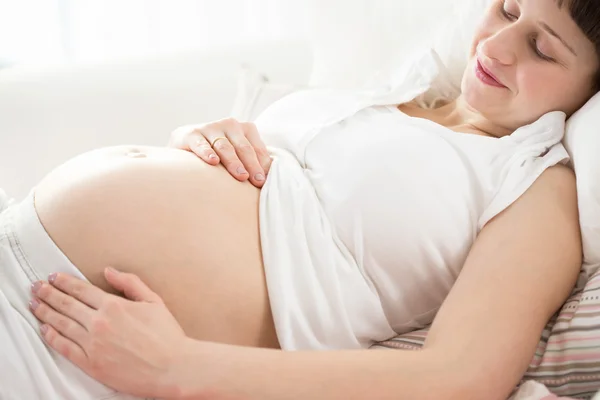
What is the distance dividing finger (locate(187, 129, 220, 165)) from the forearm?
0.34 m

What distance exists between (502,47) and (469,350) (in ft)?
1.69

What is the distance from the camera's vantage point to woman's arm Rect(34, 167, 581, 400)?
2.53 ft

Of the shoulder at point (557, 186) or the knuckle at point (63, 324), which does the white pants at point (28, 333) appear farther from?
the shoulder at point (557, 186)

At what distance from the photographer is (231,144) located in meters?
1.07

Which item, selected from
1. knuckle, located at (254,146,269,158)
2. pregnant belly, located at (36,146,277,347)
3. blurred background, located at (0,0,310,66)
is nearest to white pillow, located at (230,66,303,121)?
blurred background, located at (0,0,310,66)

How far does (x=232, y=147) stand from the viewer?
105cm

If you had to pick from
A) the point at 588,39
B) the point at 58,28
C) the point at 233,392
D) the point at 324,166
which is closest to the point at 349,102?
the point at 324,166

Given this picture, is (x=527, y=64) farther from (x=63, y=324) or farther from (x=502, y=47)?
(x=63, y=324)

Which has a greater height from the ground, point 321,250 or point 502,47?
point 502,47

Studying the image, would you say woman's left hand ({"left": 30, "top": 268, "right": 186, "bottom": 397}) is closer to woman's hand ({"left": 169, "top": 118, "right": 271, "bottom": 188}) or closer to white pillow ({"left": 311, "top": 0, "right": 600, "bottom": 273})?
woman's hand ({"left": 169, "top": 118, "right": 271, "bottom": 188})

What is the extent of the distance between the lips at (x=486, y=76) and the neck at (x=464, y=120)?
0.28ft

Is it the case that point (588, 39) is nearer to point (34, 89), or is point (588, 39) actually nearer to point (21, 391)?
point (21, 391)

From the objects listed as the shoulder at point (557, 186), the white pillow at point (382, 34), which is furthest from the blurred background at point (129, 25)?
the shoulder at point (557, 186)

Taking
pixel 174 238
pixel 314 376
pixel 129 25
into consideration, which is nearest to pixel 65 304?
pixel 174 238
